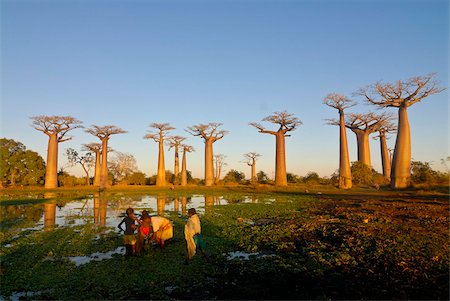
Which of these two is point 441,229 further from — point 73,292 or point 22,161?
point 22,161

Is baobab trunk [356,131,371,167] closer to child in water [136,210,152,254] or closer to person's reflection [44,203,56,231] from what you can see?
person's reflection [44,203,56,231]

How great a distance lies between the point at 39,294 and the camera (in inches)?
230

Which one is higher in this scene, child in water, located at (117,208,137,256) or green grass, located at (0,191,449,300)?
child in water, located at (117,208,137,256)

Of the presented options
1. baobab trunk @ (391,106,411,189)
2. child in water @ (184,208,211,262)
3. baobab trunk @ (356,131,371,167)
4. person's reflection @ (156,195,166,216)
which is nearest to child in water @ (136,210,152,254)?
child in water @ (184,208,211,262)

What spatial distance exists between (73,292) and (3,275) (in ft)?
7.74

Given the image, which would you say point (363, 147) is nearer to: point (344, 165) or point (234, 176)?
point (344, 165)

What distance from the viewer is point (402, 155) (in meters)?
26.5

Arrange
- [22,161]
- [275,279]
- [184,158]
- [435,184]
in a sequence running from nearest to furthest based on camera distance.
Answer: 1. [275,279]
2. [435,184]
3. [22,161]
4. [184,158]

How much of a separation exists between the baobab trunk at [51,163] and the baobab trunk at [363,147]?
39924mm

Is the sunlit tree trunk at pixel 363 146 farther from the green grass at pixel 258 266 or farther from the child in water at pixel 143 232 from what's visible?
the child in water at pixel 143 232

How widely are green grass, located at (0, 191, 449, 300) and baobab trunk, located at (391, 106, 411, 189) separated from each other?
55.4 feet

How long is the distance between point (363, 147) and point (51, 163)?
40633 millimetres

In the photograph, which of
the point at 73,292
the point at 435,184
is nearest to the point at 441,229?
the point at 73,292

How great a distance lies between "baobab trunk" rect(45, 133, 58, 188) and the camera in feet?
131
